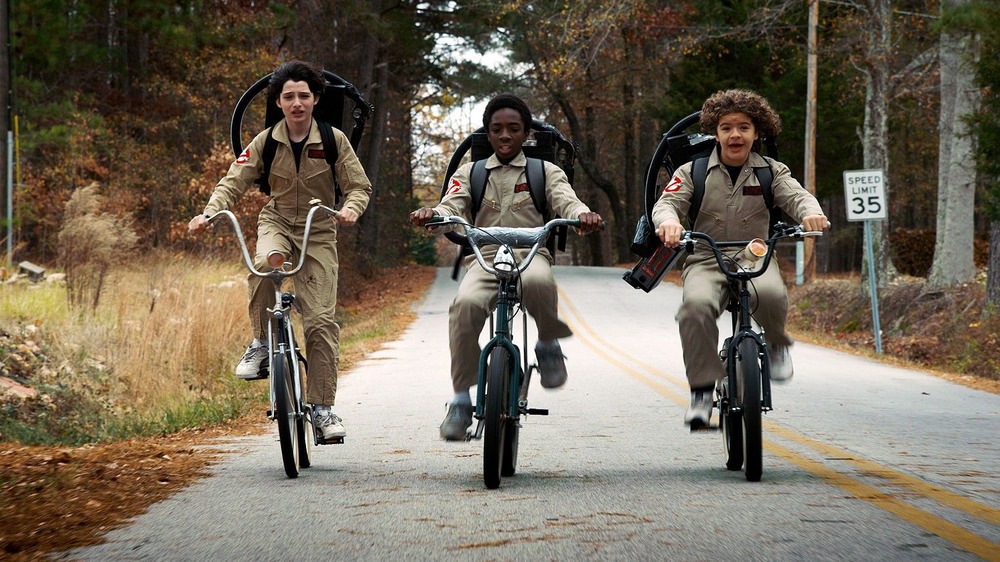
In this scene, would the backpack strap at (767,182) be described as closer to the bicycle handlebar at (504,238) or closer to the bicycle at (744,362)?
the bicycle at (744,362)

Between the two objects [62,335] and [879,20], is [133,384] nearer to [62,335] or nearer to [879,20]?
[62,335]

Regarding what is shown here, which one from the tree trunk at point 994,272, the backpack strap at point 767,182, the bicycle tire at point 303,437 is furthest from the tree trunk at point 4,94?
the backpack strap at point 767,182

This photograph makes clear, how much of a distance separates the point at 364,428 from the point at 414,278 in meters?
29.9

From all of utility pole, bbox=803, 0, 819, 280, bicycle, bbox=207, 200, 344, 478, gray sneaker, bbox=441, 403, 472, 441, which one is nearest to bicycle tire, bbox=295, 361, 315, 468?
bicycle, bbox=207, 200, 344, 478

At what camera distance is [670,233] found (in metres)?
6.77

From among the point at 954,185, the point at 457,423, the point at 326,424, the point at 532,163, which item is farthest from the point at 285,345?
the point at 954,185

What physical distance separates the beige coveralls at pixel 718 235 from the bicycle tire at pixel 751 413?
47 cm

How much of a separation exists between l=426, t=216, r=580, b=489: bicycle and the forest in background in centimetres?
1955

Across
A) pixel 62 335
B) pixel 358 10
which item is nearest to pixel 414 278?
pixel 358 10

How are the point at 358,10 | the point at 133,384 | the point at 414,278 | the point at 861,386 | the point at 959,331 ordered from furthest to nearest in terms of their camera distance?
the point at 414,278 < the point at 358,10 < the point at 959,331 < the point at 861,386 < the point at 133,384

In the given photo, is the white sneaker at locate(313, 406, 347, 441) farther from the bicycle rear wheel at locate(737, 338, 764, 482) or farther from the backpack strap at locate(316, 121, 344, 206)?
the bicycle rear wheel at locate(737, 338, 764, 482)

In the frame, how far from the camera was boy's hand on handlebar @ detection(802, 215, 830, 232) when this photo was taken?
6703 mm

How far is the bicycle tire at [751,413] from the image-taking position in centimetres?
639

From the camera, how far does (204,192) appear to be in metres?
27.7
